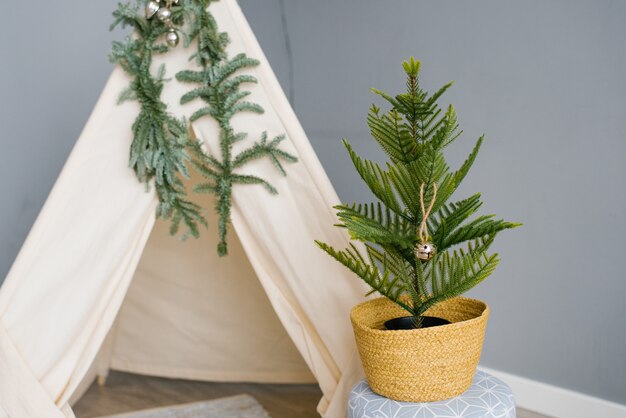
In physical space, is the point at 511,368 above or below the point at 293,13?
below

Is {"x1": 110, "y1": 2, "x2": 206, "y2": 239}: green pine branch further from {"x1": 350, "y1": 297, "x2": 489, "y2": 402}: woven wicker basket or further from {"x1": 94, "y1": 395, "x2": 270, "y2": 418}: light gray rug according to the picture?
{"x1": 94, "y1": 395, "x2": 270, "y2": 418}: light gray rug

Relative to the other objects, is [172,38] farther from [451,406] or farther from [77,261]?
[451,406]

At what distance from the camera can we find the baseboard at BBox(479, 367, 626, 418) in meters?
1.88

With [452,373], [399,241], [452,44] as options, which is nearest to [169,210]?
→ [399,241]

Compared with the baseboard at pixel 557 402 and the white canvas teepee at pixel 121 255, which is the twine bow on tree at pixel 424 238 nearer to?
the white canvas teepee at pixel 121 255

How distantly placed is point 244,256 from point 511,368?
920 millimetres

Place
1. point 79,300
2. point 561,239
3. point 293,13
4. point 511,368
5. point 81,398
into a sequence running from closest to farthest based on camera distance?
1. point 79,300
2. point 561,239
3. point 511,368
4. point 81,398
5. point 293,13

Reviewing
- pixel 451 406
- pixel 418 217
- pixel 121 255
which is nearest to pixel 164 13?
pixel 121 255

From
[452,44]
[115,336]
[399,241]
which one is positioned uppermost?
[452,44]

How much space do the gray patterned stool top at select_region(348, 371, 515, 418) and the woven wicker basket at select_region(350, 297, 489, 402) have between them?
0.02 metres

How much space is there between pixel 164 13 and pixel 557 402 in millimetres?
1530

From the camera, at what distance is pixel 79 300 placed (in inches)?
62.7

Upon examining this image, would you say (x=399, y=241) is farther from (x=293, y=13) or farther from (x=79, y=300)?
(x=293, y=13)

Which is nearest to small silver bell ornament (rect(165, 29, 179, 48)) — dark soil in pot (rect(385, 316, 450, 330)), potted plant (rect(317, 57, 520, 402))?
potted plant (rect(317, 57, 520, 402))
